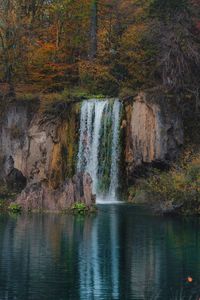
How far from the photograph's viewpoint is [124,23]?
176 feet

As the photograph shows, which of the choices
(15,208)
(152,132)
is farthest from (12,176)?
(15,208)

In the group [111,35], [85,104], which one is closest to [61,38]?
[111,35]

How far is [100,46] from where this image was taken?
53594 millimetres

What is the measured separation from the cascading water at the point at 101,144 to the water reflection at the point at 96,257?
36.9ft

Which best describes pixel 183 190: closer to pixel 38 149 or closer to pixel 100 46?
pixel 38 149

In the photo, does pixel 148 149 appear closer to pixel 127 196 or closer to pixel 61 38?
pixel 127 196

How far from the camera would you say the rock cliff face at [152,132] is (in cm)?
4475

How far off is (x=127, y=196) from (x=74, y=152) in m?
4.48

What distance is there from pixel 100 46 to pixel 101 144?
9964 millimetres

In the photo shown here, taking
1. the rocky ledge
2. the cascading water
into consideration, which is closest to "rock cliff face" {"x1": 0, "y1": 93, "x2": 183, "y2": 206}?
the cascading water

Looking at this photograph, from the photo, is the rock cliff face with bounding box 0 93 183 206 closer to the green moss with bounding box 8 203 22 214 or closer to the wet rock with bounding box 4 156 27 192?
the wet rock with bounding box 4 156 27 192

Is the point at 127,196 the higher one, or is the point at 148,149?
the point at 148,149

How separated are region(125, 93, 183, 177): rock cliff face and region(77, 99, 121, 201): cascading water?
1.11m

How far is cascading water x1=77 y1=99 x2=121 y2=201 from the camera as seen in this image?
46062 mm
